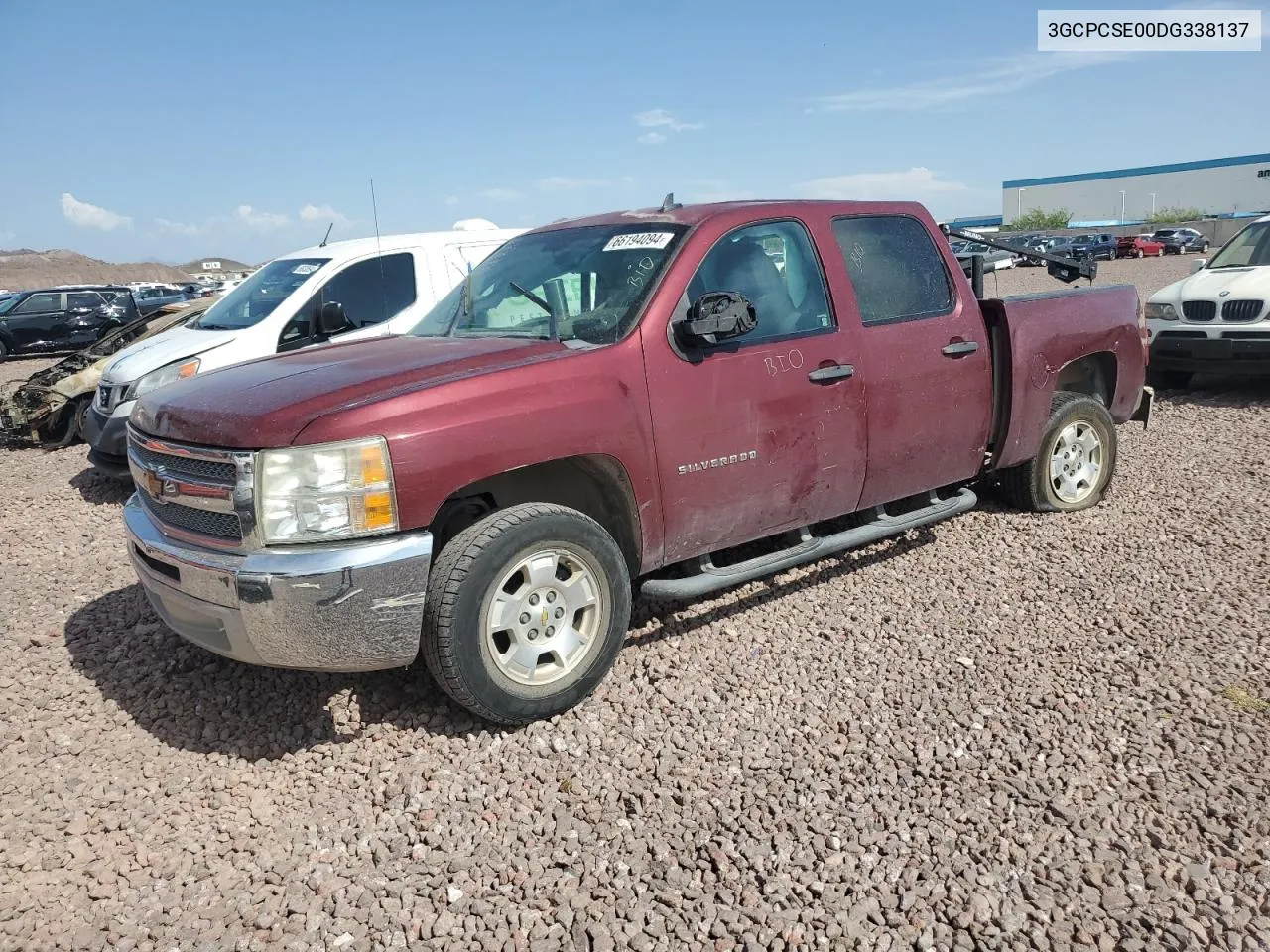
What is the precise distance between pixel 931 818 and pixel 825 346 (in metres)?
2.18

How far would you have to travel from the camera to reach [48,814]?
3271mm

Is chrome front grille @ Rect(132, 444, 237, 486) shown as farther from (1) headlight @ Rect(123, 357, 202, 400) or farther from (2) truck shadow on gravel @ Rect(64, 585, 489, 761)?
(1) headlight @ Rect(123, 357, 202, 400)

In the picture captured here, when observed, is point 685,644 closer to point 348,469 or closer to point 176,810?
point 348,469

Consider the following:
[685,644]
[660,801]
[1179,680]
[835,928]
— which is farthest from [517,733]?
[1179,680]

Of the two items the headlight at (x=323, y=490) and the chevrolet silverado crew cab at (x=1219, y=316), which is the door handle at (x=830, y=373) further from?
the chevrolet silverado crew cab at (x=1219, y=316)

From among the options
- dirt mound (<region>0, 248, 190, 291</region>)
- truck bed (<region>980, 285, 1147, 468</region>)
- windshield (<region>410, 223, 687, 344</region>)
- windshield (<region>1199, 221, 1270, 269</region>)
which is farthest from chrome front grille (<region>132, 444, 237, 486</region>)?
dirt mound (<region>0, 248, 190, 291</region>)

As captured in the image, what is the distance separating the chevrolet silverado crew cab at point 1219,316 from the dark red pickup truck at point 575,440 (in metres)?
4.85

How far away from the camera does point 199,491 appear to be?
3.40 meters

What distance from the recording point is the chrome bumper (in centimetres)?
315

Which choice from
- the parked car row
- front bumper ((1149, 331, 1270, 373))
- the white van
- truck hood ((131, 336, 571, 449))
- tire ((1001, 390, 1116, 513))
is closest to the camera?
truck hood ((131, 336, 571, 449))

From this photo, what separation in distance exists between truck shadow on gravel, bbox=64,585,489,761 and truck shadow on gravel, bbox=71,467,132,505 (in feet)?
10.9

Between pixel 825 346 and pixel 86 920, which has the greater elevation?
pixel 825 346

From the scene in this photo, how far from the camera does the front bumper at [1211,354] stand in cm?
886

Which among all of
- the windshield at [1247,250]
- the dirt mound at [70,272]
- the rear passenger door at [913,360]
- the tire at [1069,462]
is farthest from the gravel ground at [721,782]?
the dirt mound at [70,272]
